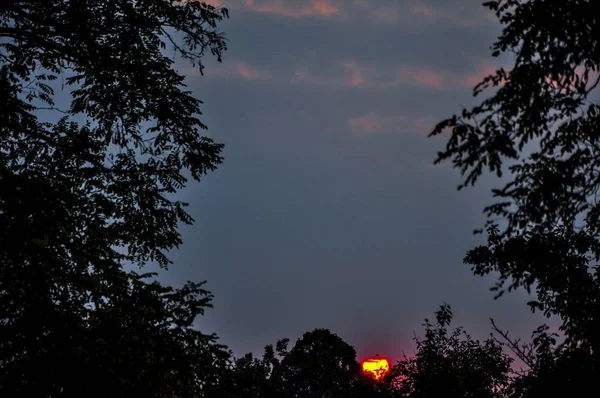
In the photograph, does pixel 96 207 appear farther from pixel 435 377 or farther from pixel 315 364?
pixel 315 364

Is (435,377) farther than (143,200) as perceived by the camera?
Yes

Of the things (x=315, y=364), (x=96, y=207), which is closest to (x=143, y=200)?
(x=96, y=207)

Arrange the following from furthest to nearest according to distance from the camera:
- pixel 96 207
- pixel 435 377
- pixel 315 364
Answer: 1. pixel 315 364
2. pixel 435 377
3. pixel 96 207

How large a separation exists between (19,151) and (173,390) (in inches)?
210

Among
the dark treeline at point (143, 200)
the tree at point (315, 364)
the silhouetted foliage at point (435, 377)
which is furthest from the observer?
the tree at point (315, 364)

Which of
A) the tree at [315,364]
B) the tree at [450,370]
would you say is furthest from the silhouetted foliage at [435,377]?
the tree at [315,364]

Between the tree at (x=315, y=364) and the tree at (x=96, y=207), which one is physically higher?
the tree at (x=315, y=364)

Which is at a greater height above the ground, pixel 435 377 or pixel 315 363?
pixel 315 363

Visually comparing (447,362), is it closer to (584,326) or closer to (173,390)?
(584,326)

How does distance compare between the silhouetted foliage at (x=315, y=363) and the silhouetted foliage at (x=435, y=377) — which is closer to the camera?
the silhouetted foliage at (x=435, y=377)

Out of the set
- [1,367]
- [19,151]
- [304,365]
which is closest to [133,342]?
[1,367]

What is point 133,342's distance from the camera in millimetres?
9664

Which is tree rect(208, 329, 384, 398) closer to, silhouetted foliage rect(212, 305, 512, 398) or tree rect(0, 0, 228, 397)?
silhouetted foliage rect(212, 305, 512, 398)

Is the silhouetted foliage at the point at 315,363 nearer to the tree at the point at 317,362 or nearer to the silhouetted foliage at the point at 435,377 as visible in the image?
the tree at the point at 317,362
